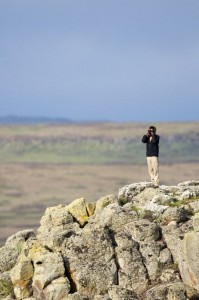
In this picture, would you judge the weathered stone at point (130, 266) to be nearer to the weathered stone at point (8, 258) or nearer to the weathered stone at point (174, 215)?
the weathered stone at point (174, 215)

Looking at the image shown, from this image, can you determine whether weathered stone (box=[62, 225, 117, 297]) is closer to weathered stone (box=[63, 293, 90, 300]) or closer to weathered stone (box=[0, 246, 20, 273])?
weathered stone (box=[63, 293, 90, 300])

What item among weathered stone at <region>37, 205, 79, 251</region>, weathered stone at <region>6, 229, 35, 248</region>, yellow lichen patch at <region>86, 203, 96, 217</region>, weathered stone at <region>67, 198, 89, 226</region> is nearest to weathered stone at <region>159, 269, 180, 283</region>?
weathered stone at <region>37, 205, 79, 251</region>

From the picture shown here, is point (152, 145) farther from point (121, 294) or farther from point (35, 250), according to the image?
point (121, 294)

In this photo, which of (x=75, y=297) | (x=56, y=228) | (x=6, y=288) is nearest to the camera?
(x=75, y=297)

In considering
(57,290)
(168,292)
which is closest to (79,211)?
(57,290)

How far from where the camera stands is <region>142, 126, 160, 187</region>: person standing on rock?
204 feet

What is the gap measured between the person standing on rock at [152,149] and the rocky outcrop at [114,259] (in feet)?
16.7

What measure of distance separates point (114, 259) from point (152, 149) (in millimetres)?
11509

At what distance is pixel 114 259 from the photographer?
53.5 meters

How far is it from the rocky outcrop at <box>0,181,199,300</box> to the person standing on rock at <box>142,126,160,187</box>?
5104 mm

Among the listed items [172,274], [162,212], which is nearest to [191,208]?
[162,212]

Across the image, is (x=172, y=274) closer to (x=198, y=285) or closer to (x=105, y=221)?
(x=198, y=285)

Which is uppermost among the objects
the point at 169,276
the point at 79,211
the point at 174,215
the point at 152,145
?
the point at 152,145

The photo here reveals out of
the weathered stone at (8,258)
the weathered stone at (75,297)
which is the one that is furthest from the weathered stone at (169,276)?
the weathered stone at (8,258)
